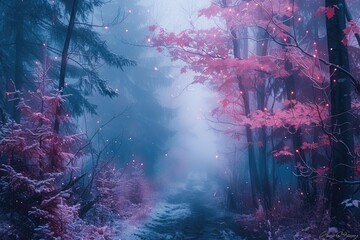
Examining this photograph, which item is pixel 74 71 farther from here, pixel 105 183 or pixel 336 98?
pixel 336 98

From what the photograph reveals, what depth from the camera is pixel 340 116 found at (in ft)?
25.0

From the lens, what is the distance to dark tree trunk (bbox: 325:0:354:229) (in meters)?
7.46

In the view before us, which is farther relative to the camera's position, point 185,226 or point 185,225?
point 185,225

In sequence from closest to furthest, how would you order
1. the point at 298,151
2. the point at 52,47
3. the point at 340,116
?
the point at 340,116, the point at 298,151, the point at 52,47

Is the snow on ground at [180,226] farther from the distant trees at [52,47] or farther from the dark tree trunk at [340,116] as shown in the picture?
the distant trees at [52,47]

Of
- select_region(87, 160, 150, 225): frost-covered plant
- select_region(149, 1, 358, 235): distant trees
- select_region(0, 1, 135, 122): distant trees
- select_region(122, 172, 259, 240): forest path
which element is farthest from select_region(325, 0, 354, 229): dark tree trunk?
select_region(0, 1, 135, 122): distant trees

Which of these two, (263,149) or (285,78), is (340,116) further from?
(263,149)

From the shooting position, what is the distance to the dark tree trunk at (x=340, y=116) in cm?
746

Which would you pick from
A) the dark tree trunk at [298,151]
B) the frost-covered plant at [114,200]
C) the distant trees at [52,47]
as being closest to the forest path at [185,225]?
the frost-covered plant at [114,200]

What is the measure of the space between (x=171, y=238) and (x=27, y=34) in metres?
12.9

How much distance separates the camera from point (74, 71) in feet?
60.0

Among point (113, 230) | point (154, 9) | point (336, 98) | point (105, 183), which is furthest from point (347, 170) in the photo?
point (154, 9)

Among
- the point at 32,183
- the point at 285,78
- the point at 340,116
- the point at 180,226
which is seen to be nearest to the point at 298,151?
the point at 285,78

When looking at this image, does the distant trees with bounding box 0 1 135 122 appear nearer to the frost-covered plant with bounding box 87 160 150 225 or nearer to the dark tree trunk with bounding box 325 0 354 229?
the frost-covered plant with bounding box 87 160 150 225
